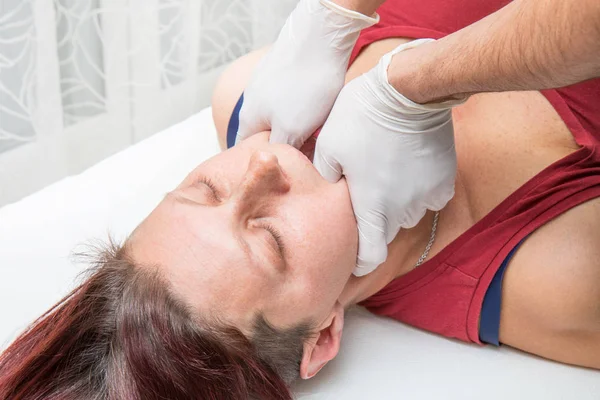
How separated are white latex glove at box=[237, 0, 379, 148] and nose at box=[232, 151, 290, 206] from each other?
0.20 meters

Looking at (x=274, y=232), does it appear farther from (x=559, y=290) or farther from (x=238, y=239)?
(x=559, y=290)

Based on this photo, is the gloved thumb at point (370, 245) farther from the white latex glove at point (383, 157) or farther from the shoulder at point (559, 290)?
the shoulder at point (559, 290)

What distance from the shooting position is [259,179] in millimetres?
1116

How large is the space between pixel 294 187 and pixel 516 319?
1.59 feet

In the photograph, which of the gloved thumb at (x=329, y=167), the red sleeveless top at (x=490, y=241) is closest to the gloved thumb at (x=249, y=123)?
the gloved thumb at (x=329, y=167)

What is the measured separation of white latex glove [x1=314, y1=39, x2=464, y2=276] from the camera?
3.80 ft

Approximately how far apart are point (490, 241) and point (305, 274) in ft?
1.22

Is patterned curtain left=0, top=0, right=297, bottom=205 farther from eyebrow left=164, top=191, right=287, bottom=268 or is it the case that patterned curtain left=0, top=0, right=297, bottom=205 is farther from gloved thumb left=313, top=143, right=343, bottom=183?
gloved thumb left=313, top=143, right=343, bottom=183

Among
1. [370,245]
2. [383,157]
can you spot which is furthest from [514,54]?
[370,245]

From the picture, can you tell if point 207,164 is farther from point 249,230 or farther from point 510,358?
point 510,358

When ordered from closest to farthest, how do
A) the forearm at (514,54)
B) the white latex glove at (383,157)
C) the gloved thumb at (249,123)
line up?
the forearm at (514,54) < the white latex glove at (383,157) < the gloved thumb at (249,123)

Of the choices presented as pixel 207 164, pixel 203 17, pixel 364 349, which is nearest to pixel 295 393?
pixel 364 349

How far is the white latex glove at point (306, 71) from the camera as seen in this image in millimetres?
1276

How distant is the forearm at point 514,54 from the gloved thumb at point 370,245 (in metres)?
0.25
